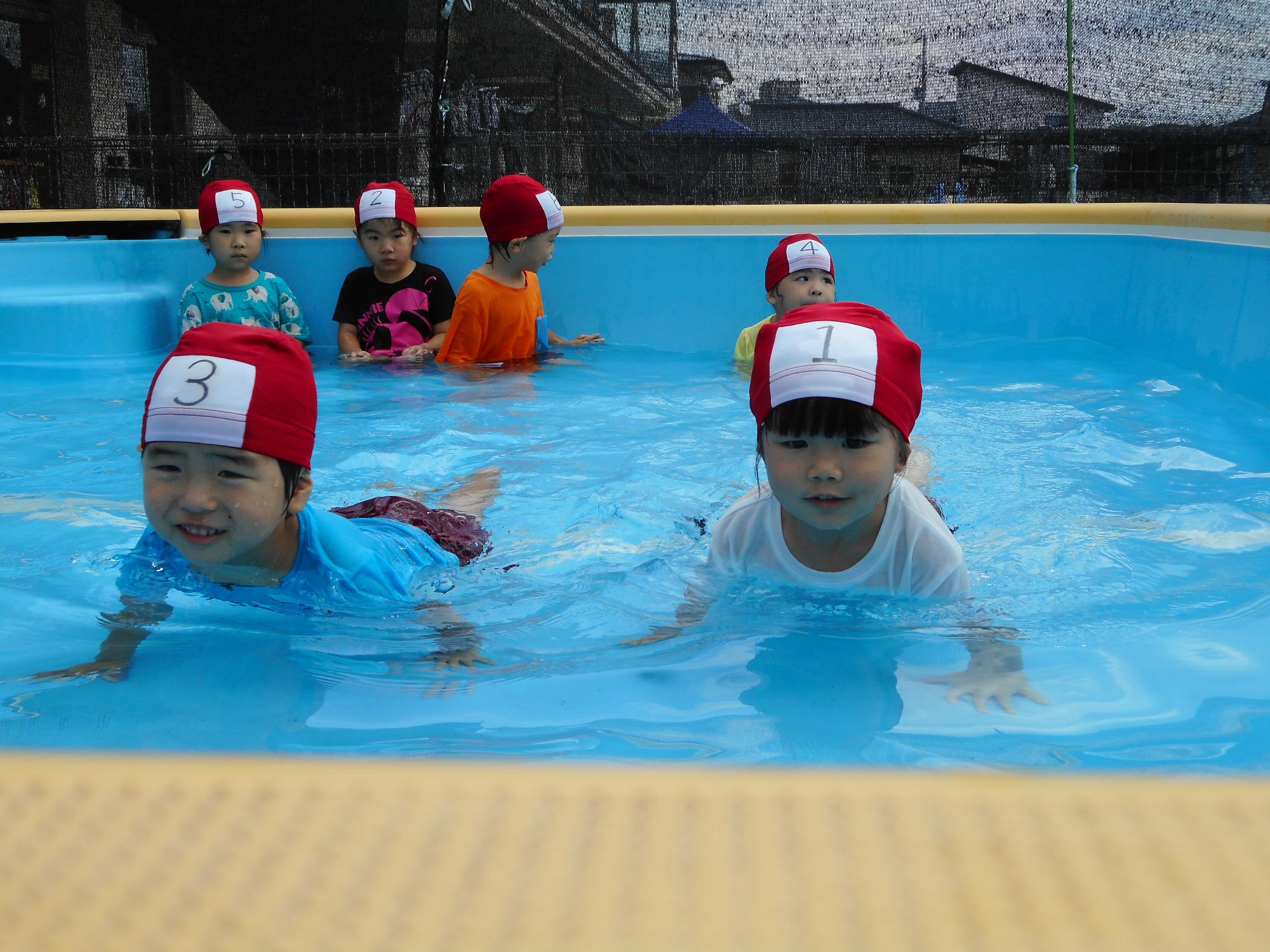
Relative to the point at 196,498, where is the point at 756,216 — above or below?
above

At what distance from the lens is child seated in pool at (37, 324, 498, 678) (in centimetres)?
221

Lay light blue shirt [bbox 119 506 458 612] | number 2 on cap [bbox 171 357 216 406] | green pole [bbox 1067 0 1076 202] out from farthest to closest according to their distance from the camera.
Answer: green pole [bbox 1067 0 1076 202] < light blue shirt [bbox 119 506 458 612] < number 2 on cap [bbox 171 357 216 406]

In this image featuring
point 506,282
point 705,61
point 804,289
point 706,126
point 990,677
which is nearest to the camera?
point 990,677

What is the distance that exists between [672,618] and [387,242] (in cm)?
412

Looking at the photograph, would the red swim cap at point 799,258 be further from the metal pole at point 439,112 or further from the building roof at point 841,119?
the metal pole at point 439,112

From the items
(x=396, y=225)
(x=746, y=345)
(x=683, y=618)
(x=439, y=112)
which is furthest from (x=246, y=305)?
(x=683, y=618)

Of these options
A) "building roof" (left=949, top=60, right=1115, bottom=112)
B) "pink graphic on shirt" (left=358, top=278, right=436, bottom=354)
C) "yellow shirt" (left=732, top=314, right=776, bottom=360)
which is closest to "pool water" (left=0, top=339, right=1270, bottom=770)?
"yellow shirt" (left=732, top=314, right=776, bottom=360)

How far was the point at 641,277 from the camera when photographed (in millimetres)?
6379

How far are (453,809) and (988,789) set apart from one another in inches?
15.1

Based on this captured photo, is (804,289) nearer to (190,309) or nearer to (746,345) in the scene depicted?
(746,345)

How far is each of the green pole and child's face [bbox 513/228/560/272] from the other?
11.5 feet

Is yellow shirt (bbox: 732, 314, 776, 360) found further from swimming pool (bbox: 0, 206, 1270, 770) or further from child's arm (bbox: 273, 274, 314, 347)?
child's arm (bbox: 273, 274, 314, 347)

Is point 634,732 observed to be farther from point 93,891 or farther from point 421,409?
point 421,409

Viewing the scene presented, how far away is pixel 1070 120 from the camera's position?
752cm
